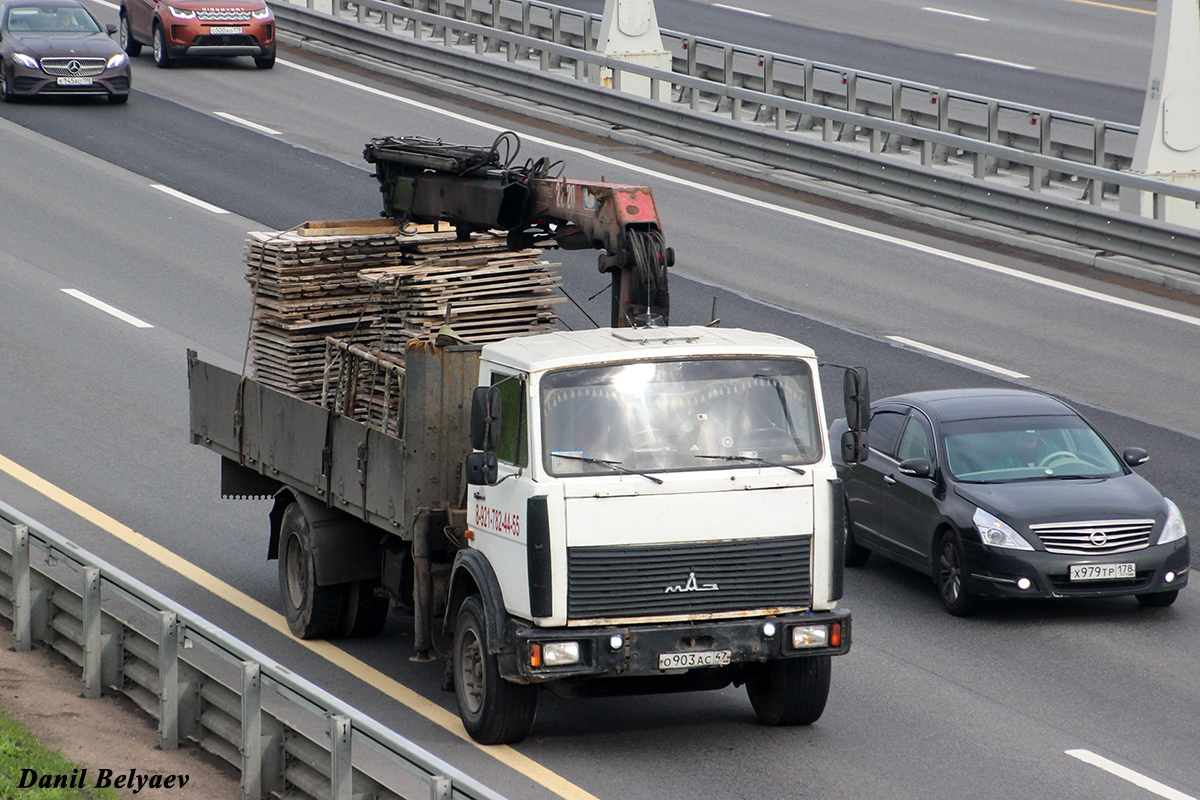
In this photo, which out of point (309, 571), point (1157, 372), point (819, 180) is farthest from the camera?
point (819, 180)

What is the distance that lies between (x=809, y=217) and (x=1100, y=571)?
14.4 metres

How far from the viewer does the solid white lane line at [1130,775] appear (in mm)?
9875

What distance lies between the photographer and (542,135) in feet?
102

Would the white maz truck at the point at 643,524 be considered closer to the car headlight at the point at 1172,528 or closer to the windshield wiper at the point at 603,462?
the windshield wiper at the point at 603,462

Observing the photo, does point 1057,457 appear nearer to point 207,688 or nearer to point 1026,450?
A: point 1026,450

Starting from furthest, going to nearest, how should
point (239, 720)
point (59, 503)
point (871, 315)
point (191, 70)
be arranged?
1. point (191, 70)
2. point (871, 315)
3. point (59, 503)
4. point (239, 720)

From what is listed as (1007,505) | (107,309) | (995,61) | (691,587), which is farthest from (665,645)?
(995,61)

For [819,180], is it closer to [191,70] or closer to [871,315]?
[871,315]

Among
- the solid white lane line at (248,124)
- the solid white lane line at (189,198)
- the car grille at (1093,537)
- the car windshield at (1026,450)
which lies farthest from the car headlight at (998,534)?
the solid white lane line at (248,124)

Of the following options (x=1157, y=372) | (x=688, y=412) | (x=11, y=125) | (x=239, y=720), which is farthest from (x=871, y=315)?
(x=11, y=125)

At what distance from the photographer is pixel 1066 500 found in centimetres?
1335

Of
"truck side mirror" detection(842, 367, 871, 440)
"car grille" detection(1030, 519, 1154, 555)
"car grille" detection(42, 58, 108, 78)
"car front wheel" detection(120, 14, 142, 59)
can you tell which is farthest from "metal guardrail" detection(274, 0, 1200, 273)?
"truck side mirror" detection(842, 367, 871, 440)

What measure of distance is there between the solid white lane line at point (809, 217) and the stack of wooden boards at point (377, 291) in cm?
1162

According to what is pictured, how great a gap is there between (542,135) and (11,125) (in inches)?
366
